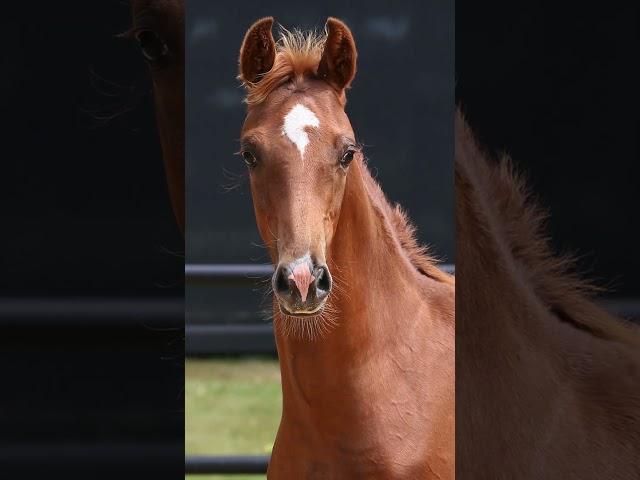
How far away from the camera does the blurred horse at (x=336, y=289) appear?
5.05 ft

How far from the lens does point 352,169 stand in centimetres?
167

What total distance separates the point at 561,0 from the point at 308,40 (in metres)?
0.43

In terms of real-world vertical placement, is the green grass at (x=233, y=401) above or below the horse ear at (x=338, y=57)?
below

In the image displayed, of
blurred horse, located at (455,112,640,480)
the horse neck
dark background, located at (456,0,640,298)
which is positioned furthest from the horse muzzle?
dark background, located at (456,0,640,298)

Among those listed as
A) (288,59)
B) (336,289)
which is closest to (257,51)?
(288,59)

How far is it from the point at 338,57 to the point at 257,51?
0.14 metres

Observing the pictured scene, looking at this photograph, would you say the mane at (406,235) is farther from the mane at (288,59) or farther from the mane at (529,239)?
the mane at (288,59)

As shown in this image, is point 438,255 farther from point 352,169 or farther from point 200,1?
point 200,1

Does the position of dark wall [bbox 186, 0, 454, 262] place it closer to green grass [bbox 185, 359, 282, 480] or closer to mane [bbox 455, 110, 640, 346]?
mane [bbox 455, 110, 640, 346]
